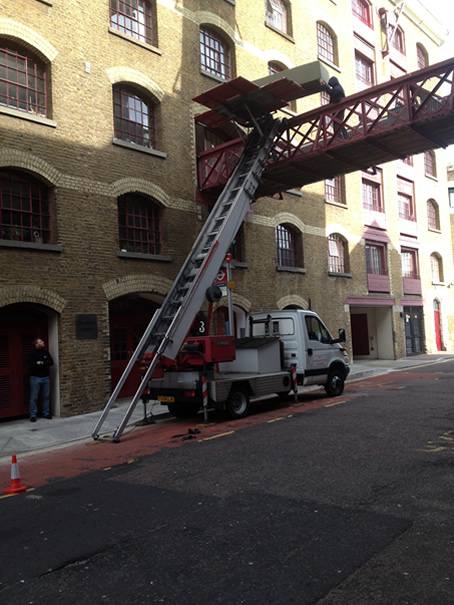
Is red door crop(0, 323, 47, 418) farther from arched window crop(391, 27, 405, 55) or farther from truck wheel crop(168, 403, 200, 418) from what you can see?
arched window crop(391, 27, 405, 55)

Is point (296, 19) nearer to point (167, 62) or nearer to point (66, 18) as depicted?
point (167, 62)

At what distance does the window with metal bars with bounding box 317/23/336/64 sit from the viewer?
23781 millimetres

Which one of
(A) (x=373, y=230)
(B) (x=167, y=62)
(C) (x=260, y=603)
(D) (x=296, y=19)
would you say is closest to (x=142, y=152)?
(B) (x=167, y=62)

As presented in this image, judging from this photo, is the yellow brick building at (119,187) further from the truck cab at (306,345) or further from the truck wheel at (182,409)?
the truck cab at (306,345)

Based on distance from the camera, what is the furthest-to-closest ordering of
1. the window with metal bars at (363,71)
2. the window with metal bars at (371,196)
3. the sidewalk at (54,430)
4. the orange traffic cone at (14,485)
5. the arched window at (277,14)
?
the window with metal bars at (363,71)
the window with metal bars at (371,196)
the arched window at (277,14)
the sidewalk at (54,430)
the orange traffic cone at (14,485)

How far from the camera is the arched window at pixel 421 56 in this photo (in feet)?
106

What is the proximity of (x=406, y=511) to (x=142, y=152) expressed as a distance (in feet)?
40.9

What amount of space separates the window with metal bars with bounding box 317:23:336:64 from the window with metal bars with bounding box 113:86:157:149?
11678 mm

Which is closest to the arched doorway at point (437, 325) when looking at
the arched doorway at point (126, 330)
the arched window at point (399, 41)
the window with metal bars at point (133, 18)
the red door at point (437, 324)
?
the red door at point (437, 324)

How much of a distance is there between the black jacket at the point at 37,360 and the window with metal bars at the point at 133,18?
956 centimetres

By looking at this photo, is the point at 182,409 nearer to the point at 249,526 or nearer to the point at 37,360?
the point at 37,360

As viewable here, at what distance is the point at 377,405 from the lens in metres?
11.6

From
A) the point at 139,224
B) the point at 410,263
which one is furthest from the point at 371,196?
the point at 139,224

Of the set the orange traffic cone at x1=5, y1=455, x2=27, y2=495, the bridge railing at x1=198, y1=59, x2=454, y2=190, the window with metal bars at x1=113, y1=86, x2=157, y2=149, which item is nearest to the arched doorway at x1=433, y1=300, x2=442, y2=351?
the bridge railing at x1=198, y1=59, x2=454, y2=190
